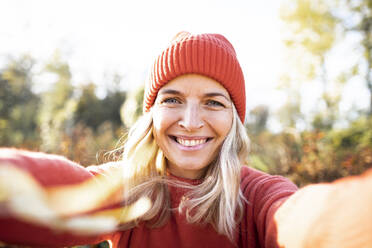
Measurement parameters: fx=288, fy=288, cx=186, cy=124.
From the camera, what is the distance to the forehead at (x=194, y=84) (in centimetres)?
195

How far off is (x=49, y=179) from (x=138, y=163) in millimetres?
1049

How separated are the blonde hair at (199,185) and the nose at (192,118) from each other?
274mm

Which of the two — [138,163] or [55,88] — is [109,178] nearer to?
[138,163]

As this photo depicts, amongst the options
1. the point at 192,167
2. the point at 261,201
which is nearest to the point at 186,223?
the point at 192,167

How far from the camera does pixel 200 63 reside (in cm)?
195

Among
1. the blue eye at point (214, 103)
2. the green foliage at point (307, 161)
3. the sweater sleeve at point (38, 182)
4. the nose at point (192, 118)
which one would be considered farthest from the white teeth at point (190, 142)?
the green foliage at point (307, 161)

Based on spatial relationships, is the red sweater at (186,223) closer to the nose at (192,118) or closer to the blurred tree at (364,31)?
the nose at (192,118)

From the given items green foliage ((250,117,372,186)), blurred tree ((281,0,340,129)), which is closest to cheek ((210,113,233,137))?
green foliage ((250,117,372,186))

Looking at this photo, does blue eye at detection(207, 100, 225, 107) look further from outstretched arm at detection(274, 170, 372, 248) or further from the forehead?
outstretched arm at detection(274, 170, 372, 248)

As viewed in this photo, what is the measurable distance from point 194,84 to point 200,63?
5.8 inches

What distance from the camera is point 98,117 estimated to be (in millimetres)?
17828

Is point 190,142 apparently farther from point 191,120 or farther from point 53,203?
point 53,203

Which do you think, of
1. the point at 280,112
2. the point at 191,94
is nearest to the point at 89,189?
the point at 191,94

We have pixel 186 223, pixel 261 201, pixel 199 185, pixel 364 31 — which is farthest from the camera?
pixel 364 31
